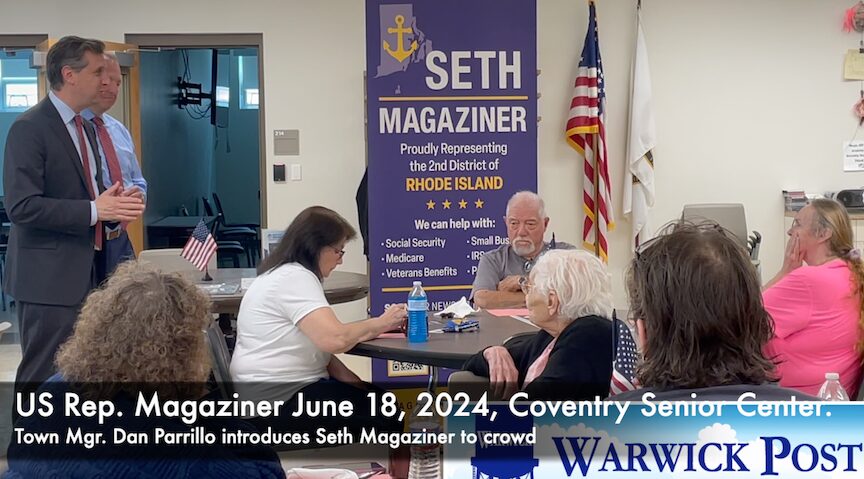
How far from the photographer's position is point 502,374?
2.71m

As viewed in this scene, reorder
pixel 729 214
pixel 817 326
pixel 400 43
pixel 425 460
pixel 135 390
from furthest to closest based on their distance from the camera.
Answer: pixel 729 214 → pixel 400 43 → pixel 817 326 → pixel 425 460 → pixel 135 390

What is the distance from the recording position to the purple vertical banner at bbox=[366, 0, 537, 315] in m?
4.92

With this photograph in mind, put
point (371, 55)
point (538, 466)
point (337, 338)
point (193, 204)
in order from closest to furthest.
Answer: point (538, 466) < point (337, 338) < point (371, 55) < point (193, 204)

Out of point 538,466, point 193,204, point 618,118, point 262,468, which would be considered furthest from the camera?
point 193,204

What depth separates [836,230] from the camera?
3188 millimetres

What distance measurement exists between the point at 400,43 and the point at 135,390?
3.47m

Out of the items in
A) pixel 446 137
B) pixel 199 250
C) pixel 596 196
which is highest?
pixel 446 137

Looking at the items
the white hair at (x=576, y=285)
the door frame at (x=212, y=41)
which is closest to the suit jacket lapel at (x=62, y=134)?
the white hair at (x=576, y=285)

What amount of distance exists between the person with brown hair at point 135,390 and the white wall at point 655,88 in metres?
4.60

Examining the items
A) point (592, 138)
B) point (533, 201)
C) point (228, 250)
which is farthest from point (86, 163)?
point (228, 250)

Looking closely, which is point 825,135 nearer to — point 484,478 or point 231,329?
point 231,329

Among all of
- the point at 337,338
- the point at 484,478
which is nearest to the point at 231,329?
the point at 337,338

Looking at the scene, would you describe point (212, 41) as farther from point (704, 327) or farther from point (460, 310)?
point (704, 327)

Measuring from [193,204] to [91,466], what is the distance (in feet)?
29.9
